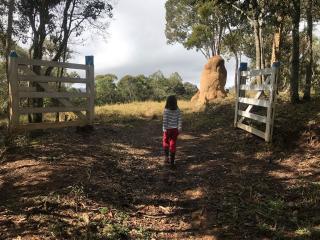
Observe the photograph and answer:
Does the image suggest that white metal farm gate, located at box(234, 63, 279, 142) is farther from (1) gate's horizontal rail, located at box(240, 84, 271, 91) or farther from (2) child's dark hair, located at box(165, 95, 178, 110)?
(2) child's dark hair, located at box(165, 95, 178, 110)

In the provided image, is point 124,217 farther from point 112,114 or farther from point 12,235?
point 112,114

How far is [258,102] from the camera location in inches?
396

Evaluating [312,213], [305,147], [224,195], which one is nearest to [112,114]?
[305,147]

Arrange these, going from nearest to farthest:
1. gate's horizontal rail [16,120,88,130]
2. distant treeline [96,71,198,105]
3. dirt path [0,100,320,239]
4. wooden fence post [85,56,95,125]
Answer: dirt path [0,100,320,239] → gate's horizontal rail [16,120,88,130] → wooden fence post [85,56,95,125] → distant treeline [96,71,198,105]

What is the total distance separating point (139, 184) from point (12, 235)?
2.78 m

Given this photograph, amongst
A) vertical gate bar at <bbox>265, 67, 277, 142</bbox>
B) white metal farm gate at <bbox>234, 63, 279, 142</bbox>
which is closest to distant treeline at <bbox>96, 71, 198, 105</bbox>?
white metal farm gate at <bbox>234, 63, 279, 142</bbox>

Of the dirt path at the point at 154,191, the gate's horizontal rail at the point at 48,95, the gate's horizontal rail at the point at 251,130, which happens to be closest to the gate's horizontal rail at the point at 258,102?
the gate's horizontal rail at the point at 251,130

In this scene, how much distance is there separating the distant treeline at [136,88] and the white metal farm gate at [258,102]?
35071 millimetres

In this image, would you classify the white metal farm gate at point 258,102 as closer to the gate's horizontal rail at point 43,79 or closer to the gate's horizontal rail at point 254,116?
the gate's horizontal rail at point 254,116

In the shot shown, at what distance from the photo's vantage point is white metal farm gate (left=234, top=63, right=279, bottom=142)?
29.9ft

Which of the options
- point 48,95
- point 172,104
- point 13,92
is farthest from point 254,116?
point 13,92

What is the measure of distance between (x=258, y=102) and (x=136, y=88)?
43590mm

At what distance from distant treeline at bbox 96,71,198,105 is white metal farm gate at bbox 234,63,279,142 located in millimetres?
35071

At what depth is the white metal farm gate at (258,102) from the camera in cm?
910
